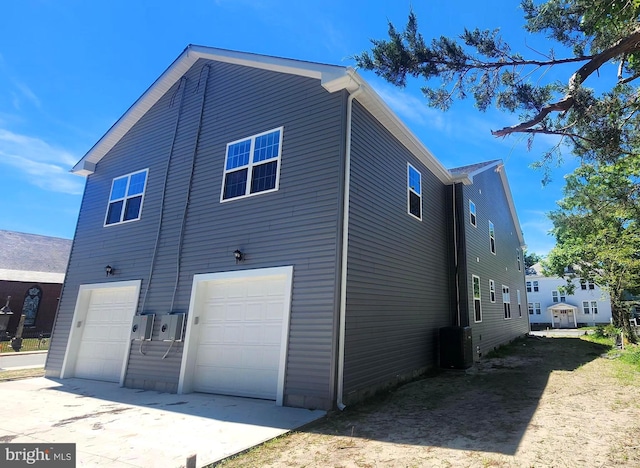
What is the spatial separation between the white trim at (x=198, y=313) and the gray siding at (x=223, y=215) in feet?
0.40

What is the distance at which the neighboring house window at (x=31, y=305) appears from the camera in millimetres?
22578

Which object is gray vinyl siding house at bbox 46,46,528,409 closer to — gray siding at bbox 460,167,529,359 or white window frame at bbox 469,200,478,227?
gray siding at bbox 460,167,529,359

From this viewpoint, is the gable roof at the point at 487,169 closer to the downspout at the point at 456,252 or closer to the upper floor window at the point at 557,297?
the downspout at the point at 456,252

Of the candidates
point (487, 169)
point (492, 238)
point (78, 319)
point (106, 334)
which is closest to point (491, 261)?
point (492, 238)

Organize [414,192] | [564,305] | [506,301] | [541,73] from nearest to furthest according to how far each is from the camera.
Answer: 1. [541,73]
2. [414,192]
3. [506,301]
4. [564,305]

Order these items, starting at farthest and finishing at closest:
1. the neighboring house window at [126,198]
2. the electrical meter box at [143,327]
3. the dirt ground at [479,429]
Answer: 1. the neighboring house window at [126,198]
2. the electrical meter box at [143,327]
3. the dirt ground at [479,429]

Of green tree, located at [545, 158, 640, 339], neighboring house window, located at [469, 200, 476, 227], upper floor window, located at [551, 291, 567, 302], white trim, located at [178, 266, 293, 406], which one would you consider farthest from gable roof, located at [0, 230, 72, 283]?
upper floor window, located at [551, 291, 567, 302]

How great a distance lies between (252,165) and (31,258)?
25.2 metres

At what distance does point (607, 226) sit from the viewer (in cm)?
1702

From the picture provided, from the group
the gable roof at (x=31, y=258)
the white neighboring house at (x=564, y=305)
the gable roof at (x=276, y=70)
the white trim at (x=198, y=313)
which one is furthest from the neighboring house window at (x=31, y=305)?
the white neighboring house at (x=564, y=305)

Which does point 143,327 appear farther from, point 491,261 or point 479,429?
point 491,261

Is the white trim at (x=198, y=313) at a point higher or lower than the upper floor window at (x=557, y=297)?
lower

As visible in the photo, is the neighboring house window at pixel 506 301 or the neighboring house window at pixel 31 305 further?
the neighboring house window at pixel 31 305

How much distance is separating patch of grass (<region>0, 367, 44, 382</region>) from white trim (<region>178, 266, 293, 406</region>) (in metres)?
5.48
